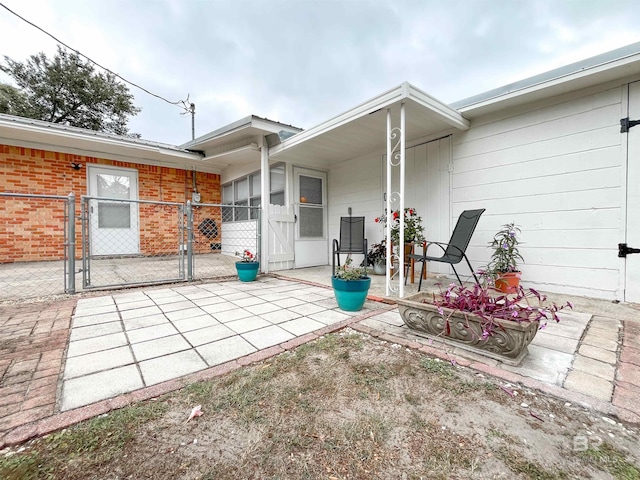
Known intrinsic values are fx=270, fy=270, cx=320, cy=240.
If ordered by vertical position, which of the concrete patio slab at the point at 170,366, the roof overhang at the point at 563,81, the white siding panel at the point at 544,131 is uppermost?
the roof overhang at the point at 563,81

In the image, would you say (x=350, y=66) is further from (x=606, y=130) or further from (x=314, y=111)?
(x=606, y=130)

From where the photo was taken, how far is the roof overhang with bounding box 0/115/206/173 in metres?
4.28

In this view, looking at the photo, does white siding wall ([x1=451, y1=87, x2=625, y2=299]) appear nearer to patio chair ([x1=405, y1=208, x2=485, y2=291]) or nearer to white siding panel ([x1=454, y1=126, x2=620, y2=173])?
white siding panel ([x1=454, y1=126, x2=620, y2=173])

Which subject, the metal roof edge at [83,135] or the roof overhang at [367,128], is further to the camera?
the metal roof edge at [83,135]

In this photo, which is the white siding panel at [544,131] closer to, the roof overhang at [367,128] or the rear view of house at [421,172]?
the rear view of house at [421,172]

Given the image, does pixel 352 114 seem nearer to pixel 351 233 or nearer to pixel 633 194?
pixel 351 233

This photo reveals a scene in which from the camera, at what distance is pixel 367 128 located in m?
3.80

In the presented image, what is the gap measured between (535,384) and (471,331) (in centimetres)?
38

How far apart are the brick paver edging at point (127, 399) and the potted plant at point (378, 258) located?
9.32ft

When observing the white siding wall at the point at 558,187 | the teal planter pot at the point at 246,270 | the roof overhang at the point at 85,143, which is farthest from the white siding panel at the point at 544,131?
the roof overhang at the point at 85,143

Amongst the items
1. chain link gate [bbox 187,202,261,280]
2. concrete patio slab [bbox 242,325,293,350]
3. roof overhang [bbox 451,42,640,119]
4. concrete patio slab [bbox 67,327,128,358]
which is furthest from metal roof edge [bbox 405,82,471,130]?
chain link gate [bbox 187,202,261,280]

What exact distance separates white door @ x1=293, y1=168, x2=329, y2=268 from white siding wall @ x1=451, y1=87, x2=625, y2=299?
2.83 metres

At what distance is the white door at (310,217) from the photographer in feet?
Result: 17.2

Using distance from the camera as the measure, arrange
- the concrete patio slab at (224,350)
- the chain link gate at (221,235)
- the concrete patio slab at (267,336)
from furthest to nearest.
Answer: the chain link gate at (221,235)
the concrete patio slab at (267,336)
the concrete patio slab at (224,350)
